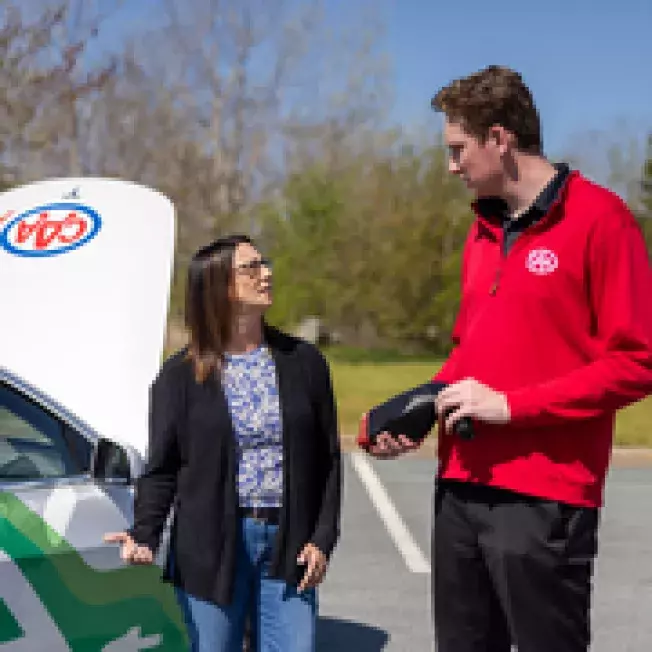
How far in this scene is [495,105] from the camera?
2.61 m

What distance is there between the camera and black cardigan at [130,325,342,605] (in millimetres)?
3162

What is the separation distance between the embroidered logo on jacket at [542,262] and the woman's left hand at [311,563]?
3.55 feet

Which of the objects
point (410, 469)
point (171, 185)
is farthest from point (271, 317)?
point (410, 469)

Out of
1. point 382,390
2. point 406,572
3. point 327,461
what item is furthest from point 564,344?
point 382,390

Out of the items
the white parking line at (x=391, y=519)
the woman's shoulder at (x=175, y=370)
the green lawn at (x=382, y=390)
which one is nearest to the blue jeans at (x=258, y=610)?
the woman's shoulder at (x=175, y=370)

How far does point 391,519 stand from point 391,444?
610 centimetres

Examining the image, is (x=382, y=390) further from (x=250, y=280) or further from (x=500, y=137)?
(x=500, y=137)

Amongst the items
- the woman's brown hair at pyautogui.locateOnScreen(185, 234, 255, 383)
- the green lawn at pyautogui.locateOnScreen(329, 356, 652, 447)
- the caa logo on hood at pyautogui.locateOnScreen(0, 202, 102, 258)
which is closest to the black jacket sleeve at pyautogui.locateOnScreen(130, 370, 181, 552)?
the woman's brown hair at pyautogui.locateOnScreen(185, 234, 255, 383)

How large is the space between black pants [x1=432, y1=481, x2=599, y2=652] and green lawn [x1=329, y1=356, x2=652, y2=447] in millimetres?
10416

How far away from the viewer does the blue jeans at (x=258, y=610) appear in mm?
3211

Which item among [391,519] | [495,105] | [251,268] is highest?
[495,105]

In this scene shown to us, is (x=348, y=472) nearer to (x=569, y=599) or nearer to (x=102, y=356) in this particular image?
(x=102, y=356)

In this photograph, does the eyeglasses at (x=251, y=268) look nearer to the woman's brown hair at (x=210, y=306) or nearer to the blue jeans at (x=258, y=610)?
the woman's brown hair at (x=210, y=306)

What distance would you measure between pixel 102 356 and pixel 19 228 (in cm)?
73
